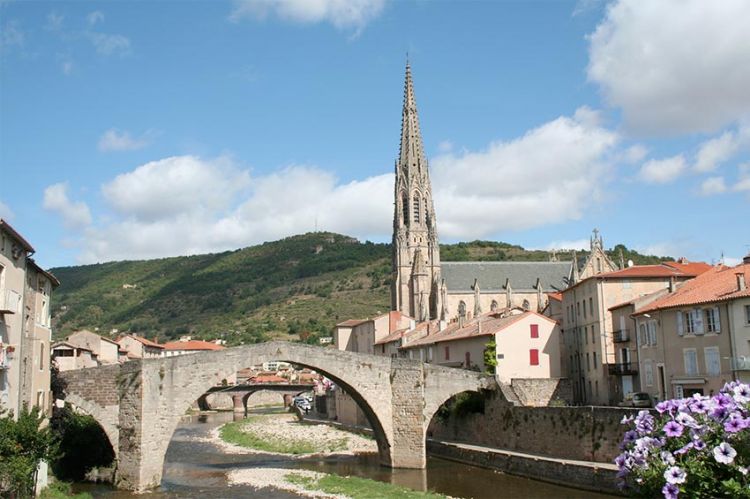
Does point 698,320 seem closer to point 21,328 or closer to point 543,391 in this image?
point 543,391

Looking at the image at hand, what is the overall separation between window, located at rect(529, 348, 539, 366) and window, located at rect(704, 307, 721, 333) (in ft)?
46.1

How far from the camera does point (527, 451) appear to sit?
37344 millimetres

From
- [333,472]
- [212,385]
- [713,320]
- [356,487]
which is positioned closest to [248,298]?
[333,472]

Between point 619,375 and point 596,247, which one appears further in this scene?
point 596,247

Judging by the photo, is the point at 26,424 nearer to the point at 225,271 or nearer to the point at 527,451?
the point at 527,451

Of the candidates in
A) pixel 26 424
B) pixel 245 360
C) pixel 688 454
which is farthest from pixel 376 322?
pixel 688 454

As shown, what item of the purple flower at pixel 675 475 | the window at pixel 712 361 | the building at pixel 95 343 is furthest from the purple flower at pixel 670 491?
the building at pixel 95 343

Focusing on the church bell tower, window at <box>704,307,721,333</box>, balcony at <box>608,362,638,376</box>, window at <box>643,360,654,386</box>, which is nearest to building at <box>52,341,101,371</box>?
balcony at <box>608,362,638,376</box>

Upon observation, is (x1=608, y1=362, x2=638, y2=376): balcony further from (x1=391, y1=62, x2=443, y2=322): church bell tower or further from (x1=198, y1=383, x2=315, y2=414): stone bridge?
(x1=391, y1=62, x2=443, y2=322): church bell tower

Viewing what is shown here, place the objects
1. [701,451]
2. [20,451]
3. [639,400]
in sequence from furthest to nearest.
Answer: [639,400] < [20,451] < [701,451]

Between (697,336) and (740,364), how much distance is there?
2.99 meters

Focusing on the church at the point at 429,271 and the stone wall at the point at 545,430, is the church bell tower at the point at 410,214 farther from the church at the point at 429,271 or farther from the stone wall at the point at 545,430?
the stone wall at the point at 545,430

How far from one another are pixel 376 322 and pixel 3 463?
51907 millimetres

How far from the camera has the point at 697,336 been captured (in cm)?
3441
